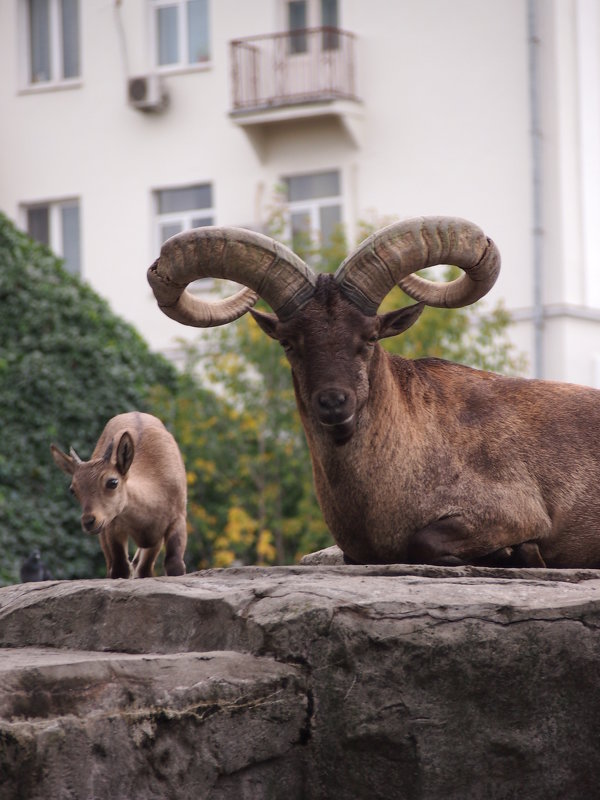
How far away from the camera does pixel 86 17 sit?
31.5 meters

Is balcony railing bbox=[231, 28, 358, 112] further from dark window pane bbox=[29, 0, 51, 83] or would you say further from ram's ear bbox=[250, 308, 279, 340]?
ram's ear bbox=[250, 308, 279, 340]

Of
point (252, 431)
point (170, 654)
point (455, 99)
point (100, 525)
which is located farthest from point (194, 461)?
point (170, 654)

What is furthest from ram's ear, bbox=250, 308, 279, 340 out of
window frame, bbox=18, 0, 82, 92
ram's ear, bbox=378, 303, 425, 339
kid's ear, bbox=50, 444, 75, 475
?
window frame, bbox=18, 0, 82, 92

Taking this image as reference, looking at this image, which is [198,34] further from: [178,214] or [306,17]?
[178,214]

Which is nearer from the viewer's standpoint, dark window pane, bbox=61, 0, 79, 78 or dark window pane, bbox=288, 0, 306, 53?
dark window pane, bbox=288, 0, 306, 53

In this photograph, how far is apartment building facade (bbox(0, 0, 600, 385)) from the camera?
88.2 ft

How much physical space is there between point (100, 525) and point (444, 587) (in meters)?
2.25

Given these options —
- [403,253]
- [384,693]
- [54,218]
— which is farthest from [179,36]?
[384,693]

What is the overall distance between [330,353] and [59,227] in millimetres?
24717

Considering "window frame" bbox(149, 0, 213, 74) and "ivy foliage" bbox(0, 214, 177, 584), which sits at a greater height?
"window frame" bbox(149, 0, 213, 74)

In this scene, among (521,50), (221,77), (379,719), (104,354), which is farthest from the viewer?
(221,77)

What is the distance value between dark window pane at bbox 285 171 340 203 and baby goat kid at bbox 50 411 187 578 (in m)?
19.8

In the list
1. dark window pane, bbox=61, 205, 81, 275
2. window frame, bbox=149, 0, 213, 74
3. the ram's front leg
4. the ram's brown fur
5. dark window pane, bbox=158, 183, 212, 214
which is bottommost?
the ram's front leg

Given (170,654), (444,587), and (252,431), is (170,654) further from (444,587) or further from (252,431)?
(252,431)
